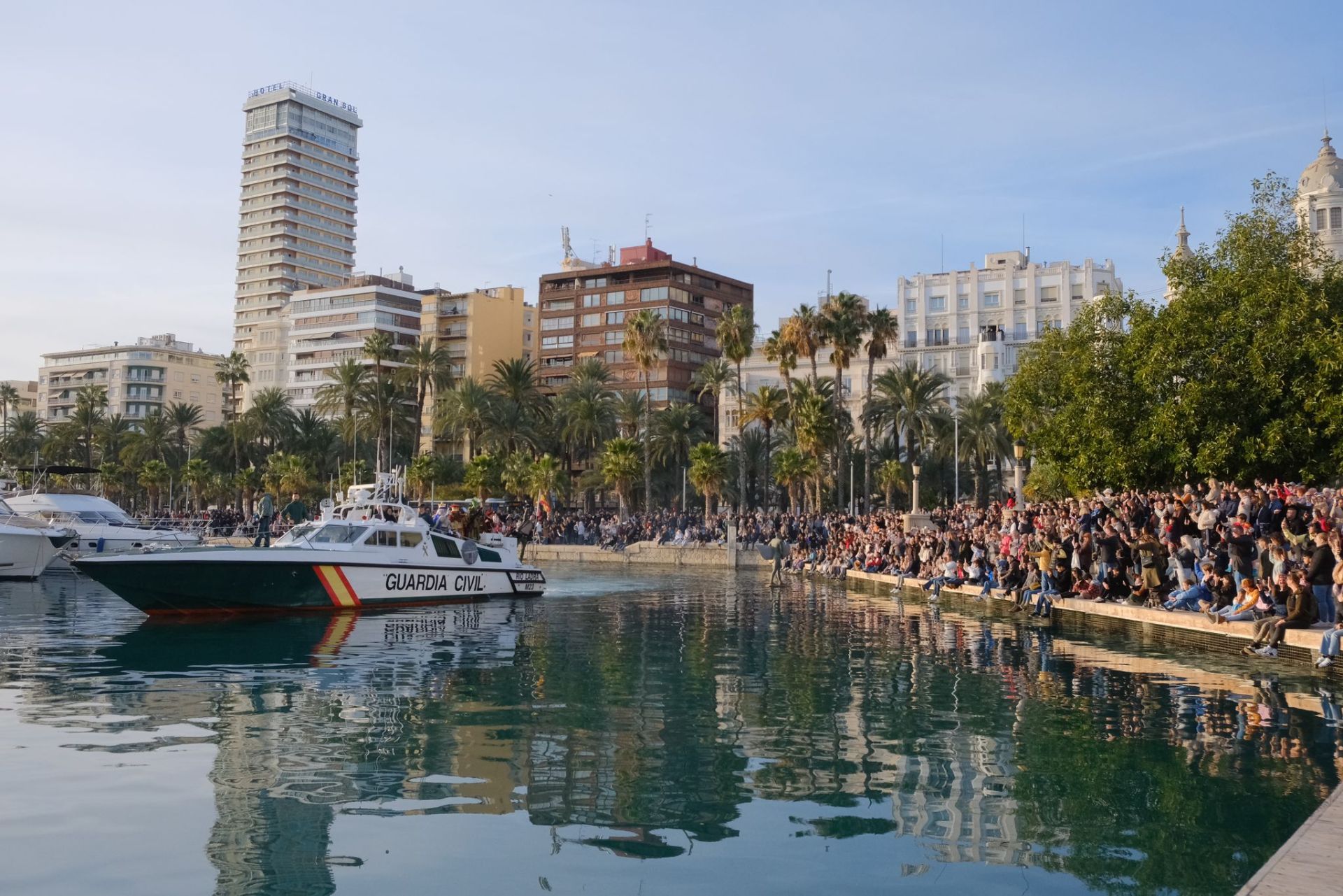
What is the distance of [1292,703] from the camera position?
13945mm

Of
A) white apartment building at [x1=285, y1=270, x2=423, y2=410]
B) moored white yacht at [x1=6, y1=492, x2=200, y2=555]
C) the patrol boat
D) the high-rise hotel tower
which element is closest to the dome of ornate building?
the patrol boat

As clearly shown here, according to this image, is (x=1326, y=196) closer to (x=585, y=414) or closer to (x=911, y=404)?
(x=911, y=404)

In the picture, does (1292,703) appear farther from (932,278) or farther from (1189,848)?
(932,278)

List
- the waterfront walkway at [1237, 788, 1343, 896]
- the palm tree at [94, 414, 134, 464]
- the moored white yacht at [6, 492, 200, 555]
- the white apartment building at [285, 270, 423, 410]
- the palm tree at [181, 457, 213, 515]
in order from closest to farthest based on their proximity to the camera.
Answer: the waterfront walkway at [1237, 788, 1343, 896]
the moored white yacht at [6, 492, 200, 555]
the palm tree at [181, 457, 213, 515]
the palm tree at [94, 414, 134, 464]
the white apartment building at [285, 270, 423, 410]

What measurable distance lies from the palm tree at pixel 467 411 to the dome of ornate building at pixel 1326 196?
58.2m

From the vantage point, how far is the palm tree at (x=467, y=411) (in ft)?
289

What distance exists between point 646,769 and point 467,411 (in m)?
79.5

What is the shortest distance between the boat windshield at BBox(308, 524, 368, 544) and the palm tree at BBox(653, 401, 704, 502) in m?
58.7

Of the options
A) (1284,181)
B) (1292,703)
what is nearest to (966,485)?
(1284,181)

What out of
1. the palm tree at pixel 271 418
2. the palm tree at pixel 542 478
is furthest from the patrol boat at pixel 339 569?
the palm tree at pixel 271 418

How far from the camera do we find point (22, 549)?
3781 centimetres

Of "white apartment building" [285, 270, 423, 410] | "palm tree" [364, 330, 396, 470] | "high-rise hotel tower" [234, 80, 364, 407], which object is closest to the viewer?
"palm tree" [364, 330, 396, 470]

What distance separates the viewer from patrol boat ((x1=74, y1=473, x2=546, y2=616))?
24109 mm

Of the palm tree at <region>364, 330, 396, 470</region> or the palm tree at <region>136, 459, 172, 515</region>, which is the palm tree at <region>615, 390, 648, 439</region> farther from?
the palm tree at <region>136, 459, 172, 515</region>
